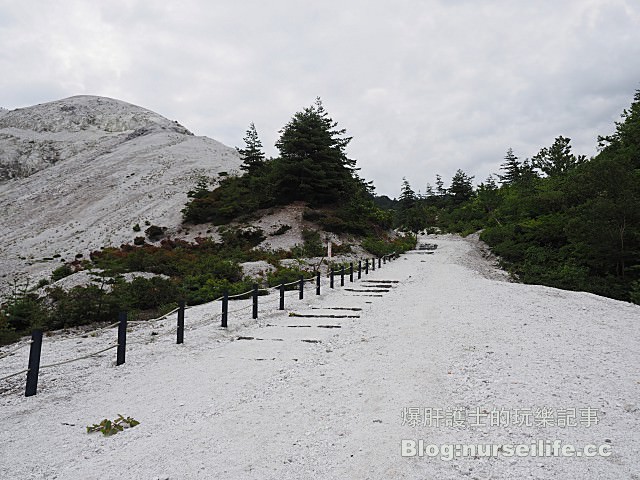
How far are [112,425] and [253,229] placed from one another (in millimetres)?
23676

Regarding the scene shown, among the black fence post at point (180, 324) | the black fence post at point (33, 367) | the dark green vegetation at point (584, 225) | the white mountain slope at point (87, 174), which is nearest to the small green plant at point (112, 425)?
the black fence post at point (33, 367)

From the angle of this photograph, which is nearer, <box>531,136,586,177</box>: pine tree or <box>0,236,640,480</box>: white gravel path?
<box>0,236,640,480</box>: white gravel path

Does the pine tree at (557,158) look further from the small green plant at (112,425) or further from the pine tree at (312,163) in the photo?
the small green plant at (112,425)

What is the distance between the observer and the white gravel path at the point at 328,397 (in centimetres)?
304

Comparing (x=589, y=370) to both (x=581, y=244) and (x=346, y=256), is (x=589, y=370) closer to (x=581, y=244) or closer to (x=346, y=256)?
(x=581, y=244)

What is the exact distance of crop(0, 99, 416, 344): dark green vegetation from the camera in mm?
13145

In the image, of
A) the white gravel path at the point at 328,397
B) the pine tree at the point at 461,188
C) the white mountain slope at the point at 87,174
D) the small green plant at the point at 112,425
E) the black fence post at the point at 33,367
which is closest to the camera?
the white gravel path at the point at 328,397

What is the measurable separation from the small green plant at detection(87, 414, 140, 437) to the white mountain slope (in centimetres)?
2107

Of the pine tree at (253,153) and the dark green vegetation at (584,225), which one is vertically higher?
the pine tree at (253,153)

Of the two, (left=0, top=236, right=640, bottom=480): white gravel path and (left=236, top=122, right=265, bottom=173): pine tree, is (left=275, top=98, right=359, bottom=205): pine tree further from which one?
(left=0, top=236, right=640, bottom=480): white gravel path

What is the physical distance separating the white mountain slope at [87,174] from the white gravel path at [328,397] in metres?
19.6

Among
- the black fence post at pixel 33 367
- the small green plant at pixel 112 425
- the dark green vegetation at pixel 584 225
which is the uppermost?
the dark green vegetation at pixel 584 225

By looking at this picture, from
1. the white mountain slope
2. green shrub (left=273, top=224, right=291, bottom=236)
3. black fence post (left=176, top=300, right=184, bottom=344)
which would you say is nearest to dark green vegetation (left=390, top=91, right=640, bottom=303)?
black fence post (left=176, top=300, right=184, bottom=344)

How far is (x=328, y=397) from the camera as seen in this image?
4.44 m
